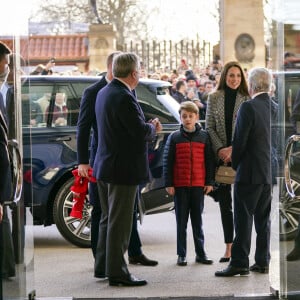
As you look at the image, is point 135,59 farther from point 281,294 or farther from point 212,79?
point 212,79

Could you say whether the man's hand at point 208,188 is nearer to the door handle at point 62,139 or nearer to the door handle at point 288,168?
the door handle at point 62,139

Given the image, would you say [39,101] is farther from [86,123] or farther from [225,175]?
[225,175]

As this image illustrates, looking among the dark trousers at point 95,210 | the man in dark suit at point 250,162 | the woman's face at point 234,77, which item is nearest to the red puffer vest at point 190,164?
the woman's face at point 234,77

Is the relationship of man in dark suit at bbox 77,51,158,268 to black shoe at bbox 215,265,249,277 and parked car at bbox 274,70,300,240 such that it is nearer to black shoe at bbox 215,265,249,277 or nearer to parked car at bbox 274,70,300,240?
black shoe at bbox 215,265,249,277

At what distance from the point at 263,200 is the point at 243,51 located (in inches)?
1164

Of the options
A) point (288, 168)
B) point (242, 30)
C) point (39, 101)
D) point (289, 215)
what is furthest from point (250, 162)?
point (242, 30)

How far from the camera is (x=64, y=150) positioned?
11.5m

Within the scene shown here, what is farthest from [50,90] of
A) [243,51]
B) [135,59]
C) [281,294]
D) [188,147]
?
[243,51]

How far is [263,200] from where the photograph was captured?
938cm

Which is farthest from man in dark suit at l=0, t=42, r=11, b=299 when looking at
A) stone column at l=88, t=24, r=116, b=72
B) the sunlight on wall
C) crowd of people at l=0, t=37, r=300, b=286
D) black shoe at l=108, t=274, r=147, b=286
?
stone column at l=88, t=24, r=116, b=72

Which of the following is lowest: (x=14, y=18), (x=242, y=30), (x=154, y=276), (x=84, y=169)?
(x=154, y=276)

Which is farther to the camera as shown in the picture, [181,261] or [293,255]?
[181,261]

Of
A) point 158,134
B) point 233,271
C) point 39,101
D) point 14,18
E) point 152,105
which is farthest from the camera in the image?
point 39,101

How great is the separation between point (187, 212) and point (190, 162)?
0.50 meters
